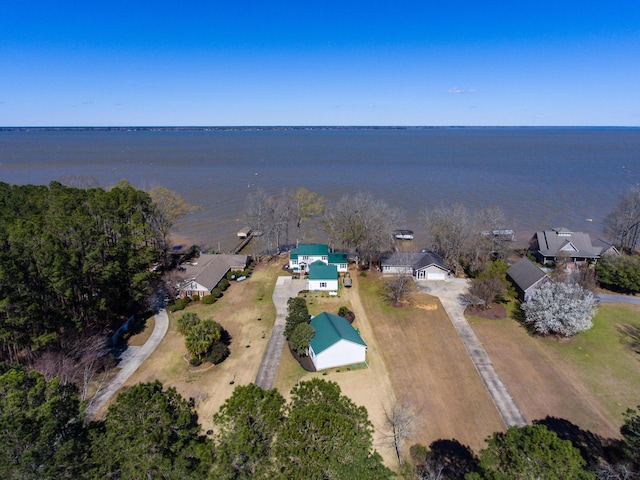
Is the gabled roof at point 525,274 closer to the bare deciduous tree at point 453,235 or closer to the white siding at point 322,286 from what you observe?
the bare deciduous tree at point 453,235

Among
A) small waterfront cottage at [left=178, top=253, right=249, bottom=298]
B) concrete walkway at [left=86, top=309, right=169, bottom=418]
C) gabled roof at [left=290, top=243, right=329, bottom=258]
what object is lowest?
concrete walkway at [left=86, top=309, right=169, bottom=418]

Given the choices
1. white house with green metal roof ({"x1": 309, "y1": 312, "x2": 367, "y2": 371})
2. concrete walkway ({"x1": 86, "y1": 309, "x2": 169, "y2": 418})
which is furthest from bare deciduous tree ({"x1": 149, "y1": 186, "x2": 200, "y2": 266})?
white house with green metal roof ({"x1": 309, "y1": 312, "x2": 367, "y2": 371})

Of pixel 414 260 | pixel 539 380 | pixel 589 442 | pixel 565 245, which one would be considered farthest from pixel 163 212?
pixel 565 245

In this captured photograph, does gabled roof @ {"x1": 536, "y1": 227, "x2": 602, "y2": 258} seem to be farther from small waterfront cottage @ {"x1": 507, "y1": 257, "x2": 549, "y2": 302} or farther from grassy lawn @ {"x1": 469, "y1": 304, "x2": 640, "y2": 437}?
grassy lawn @ {"x1": 469, "y1": 304, "x2": 640, "y2": 437}

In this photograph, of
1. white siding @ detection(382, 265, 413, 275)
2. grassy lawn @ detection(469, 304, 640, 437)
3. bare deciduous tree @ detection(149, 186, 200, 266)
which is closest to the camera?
grassy lawn @ detection(469, 304, 640, 437)

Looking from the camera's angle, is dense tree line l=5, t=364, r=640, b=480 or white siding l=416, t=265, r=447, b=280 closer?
dense tree line l=5, t=364, r=640, b=480

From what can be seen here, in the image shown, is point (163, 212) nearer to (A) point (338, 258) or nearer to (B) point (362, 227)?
(A) point (338, 258)
